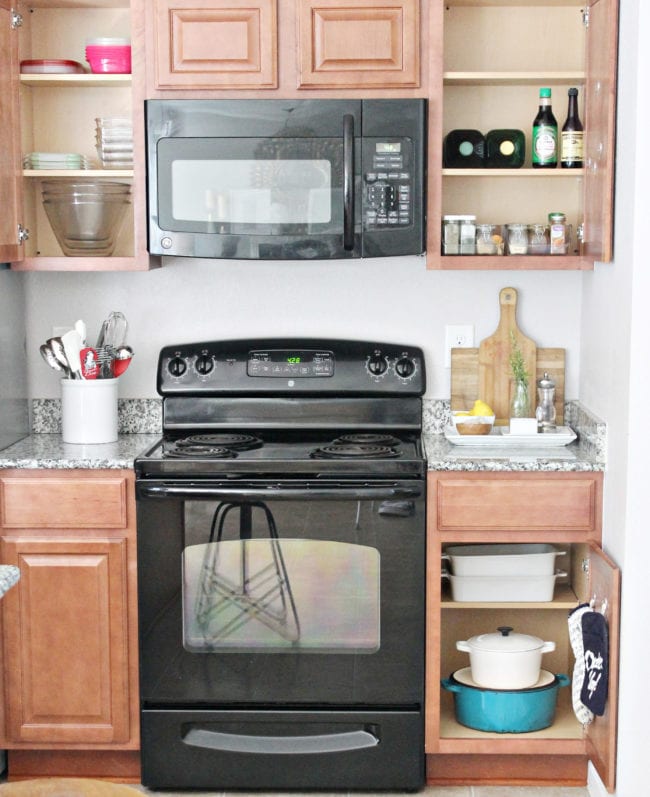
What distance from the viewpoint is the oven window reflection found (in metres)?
2.99

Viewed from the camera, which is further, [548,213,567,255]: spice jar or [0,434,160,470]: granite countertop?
[548,213,567,255]: spice jar

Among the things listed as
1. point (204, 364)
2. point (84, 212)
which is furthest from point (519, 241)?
point (84, 212)

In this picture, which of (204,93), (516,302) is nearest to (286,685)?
(516,302)

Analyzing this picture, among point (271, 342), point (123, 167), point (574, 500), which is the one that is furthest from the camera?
point (271, 342)

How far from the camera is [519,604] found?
3.15 meters

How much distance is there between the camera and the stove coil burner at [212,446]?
10.0 feet

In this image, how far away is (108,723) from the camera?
3086mm

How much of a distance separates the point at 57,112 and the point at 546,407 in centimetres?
167

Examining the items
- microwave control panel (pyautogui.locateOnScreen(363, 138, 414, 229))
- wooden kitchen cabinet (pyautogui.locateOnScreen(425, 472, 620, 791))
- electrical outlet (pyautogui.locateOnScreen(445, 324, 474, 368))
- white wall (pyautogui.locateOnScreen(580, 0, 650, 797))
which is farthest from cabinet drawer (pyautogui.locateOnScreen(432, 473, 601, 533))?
microwave control panel (pyautogui.locateOnScreen(363, 138, 414, 229))

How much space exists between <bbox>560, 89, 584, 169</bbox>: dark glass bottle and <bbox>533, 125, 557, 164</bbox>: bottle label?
0.03m

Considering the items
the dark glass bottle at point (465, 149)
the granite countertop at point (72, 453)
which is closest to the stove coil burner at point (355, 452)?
the granite countertop at point (72, 453)

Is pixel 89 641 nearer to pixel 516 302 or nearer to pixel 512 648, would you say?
pixel 512 648

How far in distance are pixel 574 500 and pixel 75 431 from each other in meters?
1.40

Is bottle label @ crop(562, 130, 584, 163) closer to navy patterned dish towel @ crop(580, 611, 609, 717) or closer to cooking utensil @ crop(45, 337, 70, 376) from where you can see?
navy patterned dish towel @ crop(580, 611, 609, 717)
